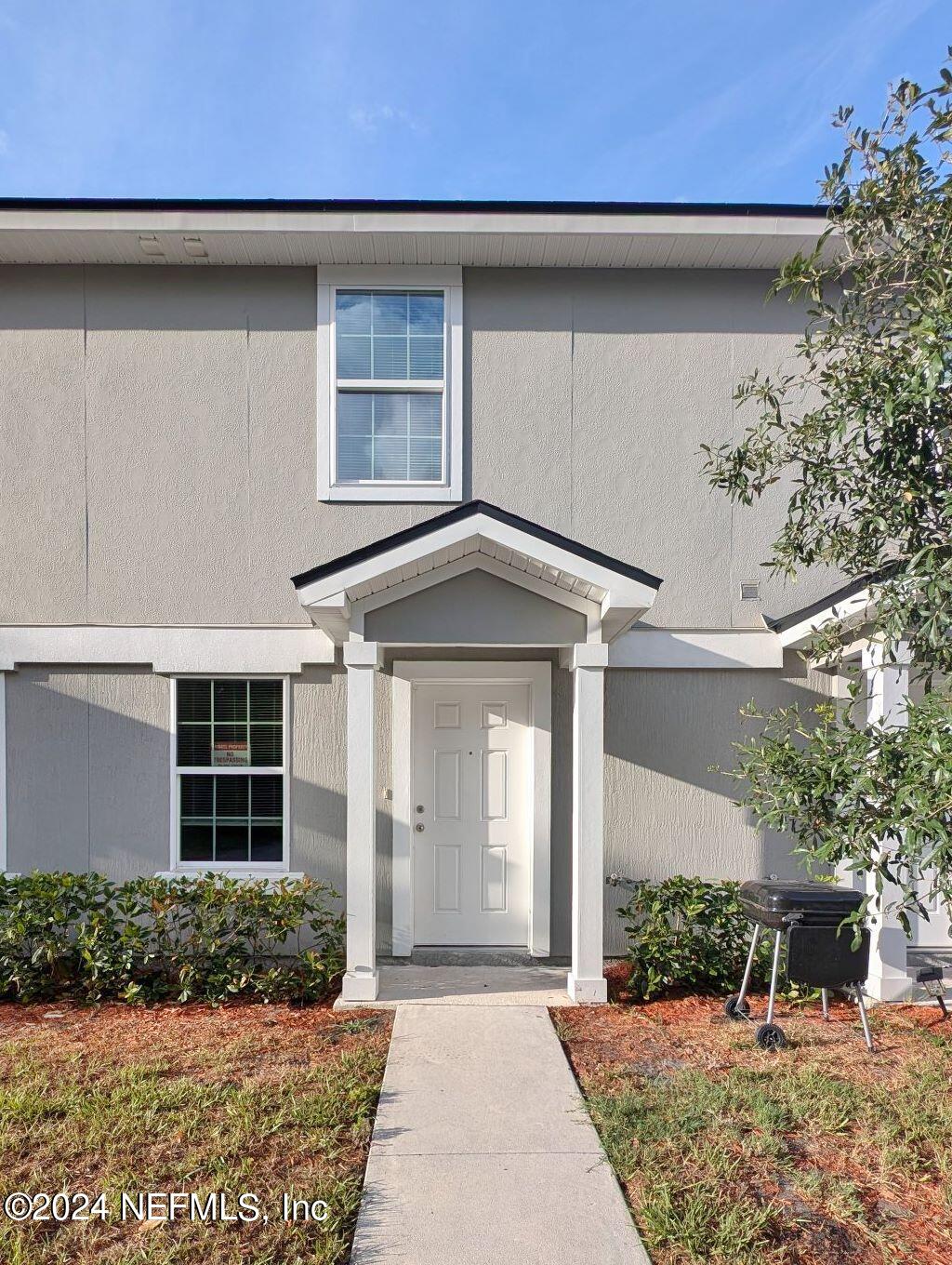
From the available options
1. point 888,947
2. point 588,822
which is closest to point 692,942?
point 588,822

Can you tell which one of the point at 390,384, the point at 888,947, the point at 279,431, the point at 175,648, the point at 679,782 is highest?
the point at 390,384

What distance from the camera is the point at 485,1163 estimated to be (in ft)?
13.2

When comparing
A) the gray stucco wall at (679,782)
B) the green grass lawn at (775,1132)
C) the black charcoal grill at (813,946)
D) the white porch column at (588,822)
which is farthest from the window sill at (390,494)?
the green grass lawn at (775,1132)

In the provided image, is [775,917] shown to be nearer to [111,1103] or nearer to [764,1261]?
[764,1261]

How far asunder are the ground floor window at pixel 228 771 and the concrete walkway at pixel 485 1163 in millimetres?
2321

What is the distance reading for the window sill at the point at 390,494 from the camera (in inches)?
287

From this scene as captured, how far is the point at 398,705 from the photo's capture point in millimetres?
7293

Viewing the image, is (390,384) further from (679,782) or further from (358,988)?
(358,988)

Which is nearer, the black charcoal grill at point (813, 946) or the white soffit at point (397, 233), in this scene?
the black charcoal grill at point (813, 946)

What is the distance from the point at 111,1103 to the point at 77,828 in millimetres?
3238

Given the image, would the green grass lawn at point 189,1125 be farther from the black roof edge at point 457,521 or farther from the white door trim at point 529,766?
the black roof edge at point 457,521

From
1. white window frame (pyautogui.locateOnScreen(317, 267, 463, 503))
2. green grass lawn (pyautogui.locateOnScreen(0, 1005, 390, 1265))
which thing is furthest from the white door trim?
white window frame (pyautogui.locateOnScreen(317, 267, 463, 503))

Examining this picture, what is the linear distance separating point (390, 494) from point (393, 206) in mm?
2384

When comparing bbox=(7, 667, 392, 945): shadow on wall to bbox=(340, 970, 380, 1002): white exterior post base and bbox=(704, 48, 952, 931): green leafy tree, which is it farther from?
bbox=(704, 48, 952, 931): green leafy tree
